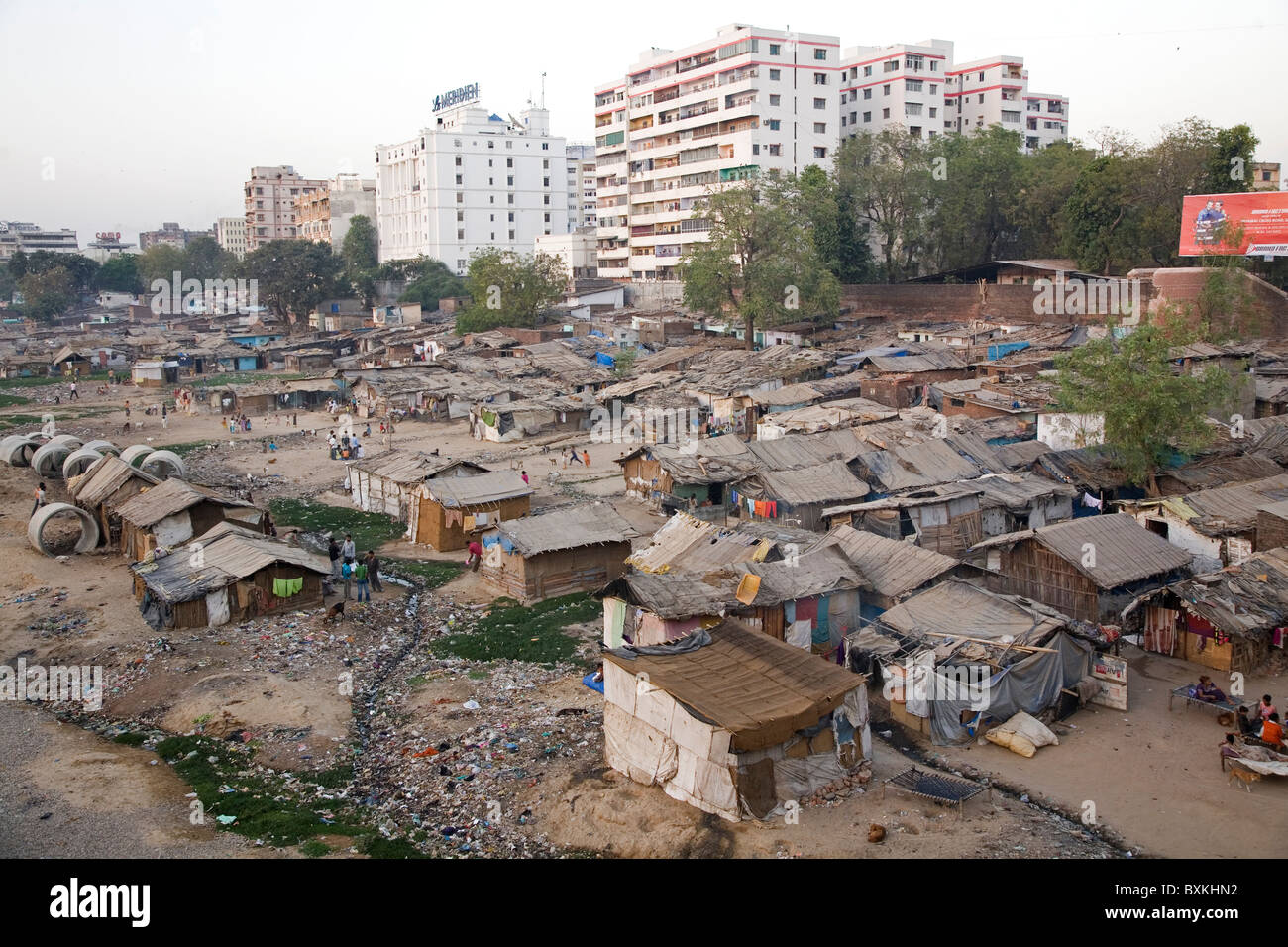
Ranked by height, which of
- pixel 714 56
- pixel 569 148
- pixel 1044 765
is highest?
pixel 569 148

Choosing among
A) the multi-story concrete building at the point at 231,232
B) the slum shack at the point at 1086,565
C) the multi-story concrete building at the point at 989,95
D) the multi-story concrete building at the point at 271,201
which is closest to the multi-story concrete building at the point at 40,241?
the multi-story concrete building at the point at 231,232

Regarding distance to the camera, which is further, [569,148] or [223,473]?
[569,148]

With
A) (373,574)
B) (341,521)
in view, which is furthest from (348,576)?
(341,521)

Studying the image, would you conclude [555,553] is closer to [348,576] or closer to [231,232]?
[348,576]

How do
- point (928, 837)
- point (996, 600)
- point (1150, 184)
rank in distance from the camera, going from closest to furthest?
1. point (928, 837)
2. point (996, 600)
3. point (1150, 184)

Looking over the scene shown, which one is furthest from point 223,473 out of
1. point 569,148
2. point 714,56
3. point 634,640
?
point 569,148

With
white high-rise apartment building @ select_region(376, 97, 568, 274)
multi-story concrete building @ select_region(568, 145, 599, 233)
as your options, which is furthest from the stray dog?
multi-story concrete building @ select_region(568, 145, 599, 233)

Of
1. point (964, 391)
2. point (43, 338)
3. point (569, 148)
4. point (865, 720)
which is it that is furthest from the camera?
point (569, 148)

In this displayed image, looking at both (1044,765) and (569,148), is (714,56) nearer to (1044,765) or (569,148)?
(1044,765)
